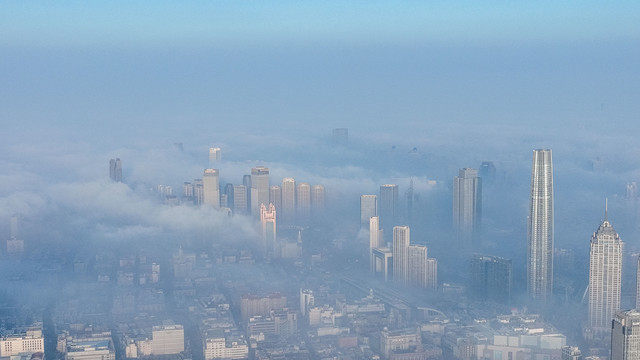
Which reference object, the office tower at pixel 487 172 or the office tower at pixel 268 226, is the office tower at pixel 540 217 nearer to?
the office tower at pixel 487 172

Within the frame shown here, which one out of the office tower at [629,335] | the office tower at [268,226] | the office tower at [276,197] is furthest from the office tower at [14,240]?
the office tower at [629,335]

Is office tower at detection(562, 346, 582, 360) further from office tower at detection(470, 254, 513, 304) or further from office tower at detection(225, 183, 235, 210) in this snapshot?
office tower at detection(225, 183, 235, 210)

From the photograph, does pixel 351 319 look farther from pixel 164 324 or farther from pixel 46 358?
pixel 46 358

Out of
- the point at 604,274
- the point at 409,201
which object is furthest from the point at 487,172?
the point at 604,274

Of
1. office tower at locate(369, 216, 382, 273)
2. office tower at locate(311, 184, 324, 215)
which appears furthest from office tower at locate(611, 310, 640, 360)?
office tower at locate(311, 184, 324, 215)

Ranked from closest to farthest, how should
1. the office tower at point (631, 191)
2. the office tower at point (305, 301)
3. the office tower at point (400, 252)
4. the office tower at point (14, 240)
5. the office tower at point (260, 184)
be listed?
the office tower at point (305, 301)
the office tower at point (14, 240)
the office tower at point (631, 191)
the office tower at point (400, 252)
the office tower at point (260, 184)
